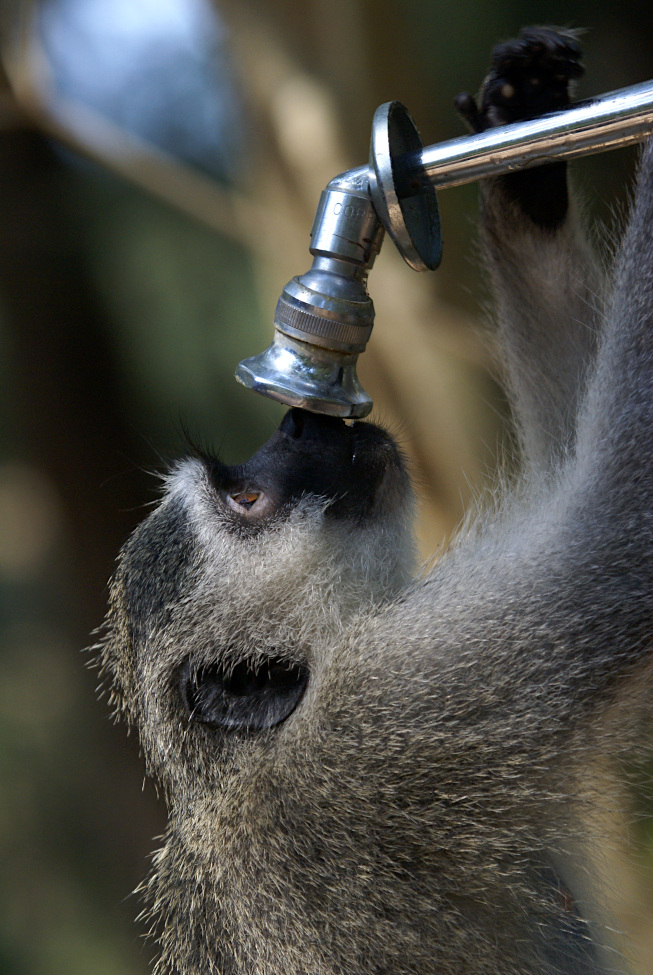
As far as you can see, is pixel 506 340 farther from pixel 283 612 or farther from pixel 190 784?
pixel 190 784

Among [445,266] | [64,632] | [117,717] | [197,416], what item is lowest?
[64,632]

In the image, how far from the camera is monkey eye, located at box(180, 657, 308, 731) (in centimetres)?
151

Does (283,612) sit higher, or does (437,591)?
(437,591)

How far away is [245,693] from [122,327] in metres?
3.46

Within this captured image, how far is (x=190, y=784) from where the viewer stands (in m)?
1.61

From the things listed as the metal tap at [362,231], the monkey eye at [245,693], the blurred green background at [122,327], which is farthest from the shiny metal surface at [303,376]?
the blurred green background at [122,327]

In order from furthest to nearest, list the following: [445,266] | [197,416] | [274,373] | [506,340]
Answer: [197,416], [445,266], [506,340], [274,373]

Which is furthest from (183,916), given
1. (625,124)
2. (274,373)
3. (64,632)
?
(64,632)

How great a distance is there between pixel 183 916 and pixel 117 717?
52 cm

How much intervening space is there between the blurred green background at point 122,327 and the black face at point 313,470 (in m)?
1.31

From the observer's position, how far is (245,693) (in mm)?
1539

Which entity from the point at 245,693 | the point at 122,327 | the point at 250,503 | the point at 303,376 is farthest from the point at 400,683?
the point at 122,327

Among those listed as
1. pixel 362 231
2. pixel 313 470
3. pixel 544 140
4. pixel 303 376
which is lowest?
pixel 313 470

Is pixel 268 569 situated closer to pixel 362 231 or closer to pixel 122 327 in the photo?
pixel 362 231
